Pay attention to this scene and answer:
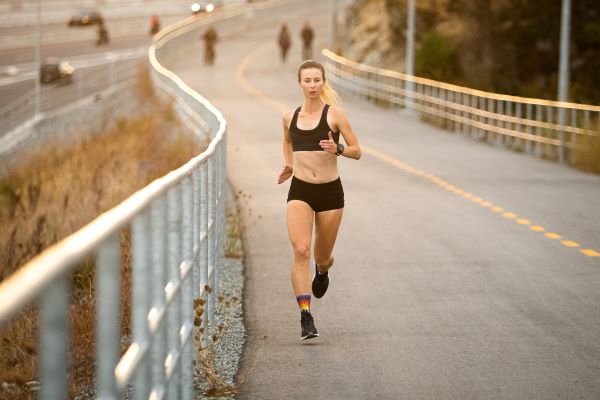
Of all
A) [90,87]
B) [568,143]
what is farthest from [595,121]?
[90,87]

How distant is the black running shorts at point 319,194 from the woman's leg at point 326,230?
46 millimetres

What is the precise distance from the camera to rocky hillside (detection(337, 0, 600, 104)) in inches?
1870

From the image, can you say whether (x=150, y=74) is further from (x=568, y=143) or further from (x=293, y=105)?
(x=568, y=143)

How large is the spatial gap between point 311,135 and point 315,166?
232 mm

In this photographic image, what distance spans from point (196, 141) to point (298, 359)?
686 inches

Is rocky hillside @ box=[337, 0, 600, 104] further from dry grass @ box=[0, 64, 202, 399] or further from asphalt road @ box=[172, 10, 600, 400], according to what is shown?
asphalt road @ box=[172, 10, 600, 400]

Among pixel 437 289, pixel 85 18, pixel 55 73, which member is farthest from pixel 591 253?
pixel 85 18

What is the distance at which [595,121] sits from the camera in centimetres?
2878

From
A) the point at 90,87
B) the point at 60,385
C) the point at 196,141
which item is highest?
the point at 60,385

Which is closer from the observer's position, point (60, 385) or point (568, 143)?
point (60, 385)

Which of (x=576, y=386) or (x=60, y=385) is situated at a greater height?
(x=60, y=385)

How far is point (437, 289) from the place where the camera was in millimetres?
12453

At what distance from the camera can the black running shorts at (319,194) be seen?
10.0 meters

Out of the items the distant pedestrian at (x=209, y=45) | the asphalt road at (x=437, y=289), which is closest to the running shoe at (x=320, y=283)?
the asphalt road at (x=437, y=289)
